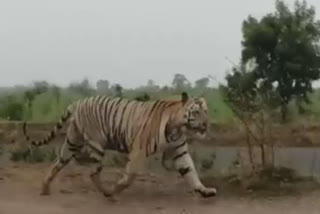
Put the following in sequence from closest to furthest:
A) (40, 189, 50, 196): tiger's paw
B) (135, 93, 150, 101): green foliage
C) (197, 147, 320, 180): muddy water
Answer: (40, 189, 50, 196): tiger's paw
(135, 93, 150, 101): green foliage
(197, 147, 320, 180): muddy water

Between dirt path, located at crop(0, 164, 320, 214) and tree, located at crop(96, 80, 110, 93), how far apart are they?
115 cm

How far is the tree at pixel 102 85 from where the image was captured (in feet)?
32.7

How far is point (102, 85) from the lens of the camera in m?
10.0

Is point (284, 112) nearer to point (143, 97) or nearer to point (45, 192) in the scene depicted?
point (143, 97)

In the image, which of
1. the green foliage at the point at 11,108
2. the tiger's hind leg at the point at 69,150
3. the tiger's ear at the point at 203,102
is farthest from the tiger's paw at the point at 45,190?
the green foliage at the point at 11,108

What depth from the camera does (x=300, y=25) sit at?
1085cm

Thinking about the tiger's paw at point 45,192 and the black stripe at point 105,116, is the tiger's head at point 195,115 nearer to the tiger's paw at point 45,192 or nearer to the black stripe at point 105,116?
the black stripe at point 105,116

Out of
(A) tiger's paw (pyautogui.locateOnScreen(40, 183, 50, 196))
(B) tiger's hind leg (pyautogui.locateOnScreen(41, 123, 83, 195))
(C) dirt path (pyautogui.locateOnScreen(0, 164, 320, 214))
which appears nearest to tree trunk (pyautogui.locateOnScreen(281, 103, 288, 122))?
(C) dirt path (pyautogui.locateOnScreen(0, 164, 320, 214))

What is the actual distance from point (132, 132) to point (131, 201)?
73 centimetres

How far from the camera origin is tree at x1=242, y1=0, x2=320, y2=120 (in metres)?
10.6

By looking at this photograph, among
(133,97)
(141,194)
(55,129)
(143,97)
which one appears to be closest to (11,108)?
(55,129)

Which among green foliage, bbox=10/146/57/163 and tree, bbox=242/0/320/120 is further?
tree, bbox=242/0/320/120

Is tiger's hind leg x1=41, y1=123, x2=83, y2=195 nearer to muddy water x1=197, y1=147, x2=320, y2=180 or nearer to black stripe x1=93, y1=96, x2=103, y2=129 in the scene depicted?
black stripe x1=93, y1=96, x2=103, y2=129

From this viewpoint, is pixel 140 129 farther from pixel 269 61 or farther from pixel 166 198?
pixel 269 61
